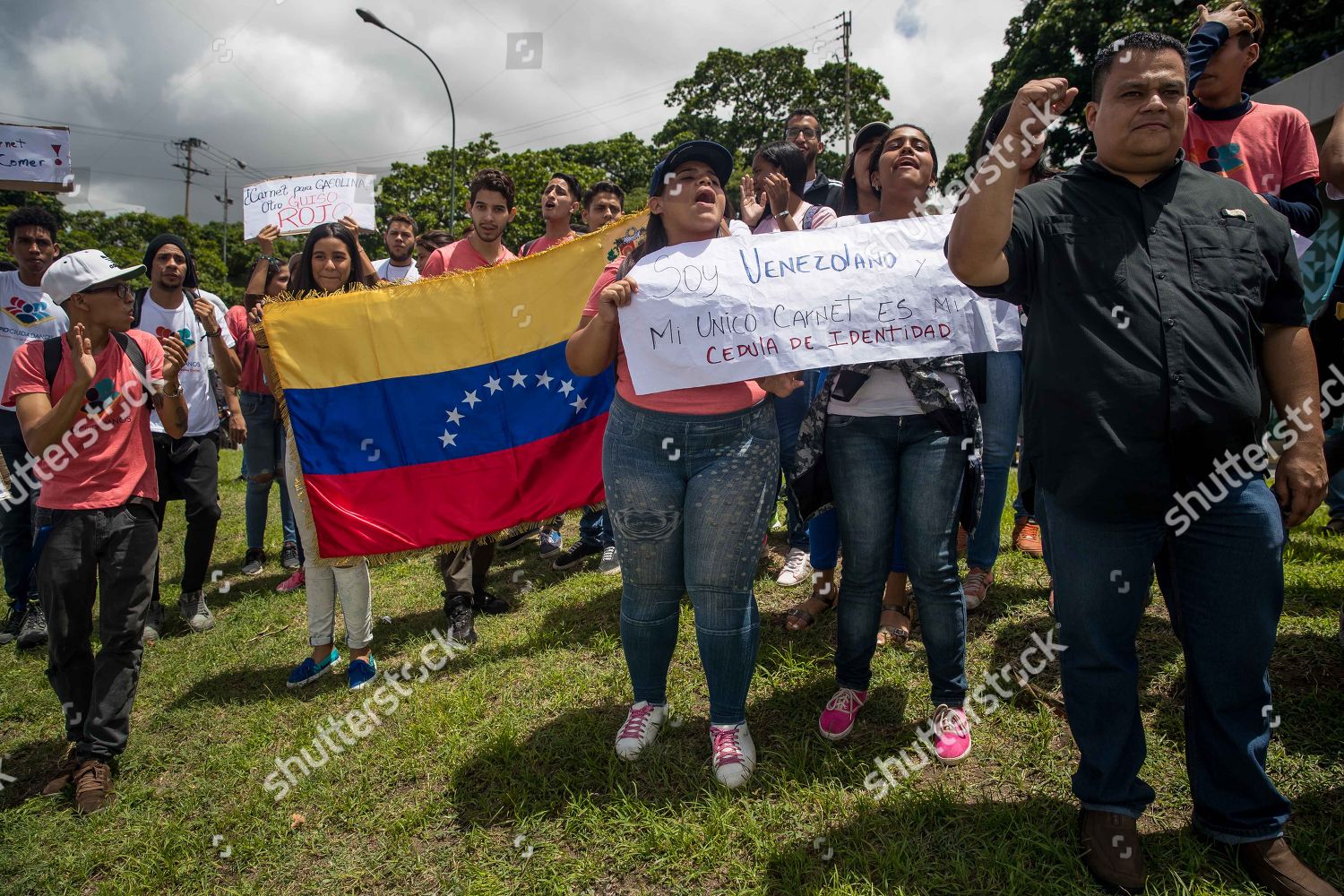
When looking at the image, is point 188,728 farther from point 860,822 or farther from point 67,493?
point 860,822

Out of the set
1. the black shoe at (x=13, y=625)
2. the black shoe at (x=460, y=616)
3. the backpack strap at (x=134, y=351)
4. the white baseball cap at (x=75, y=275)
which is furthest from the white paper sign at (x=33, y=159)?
the black shoe at (x=460, y=616)

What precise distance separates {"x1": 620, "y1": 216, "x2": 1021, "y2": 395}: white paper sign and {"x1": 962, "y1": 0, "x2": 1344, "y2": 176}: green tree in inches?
542

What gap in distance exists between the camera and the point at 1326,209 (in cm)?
301

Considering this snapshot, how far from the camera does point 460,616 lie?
427cm

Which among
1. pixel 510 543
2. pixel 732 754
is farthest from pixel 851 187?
pixel 510 543

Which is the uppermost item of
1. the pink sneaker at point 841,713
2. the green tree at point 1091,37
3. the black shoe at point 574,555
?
the green tree at point 1091,37

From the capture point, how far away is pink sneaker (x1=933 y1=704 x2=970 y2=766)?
2.74m

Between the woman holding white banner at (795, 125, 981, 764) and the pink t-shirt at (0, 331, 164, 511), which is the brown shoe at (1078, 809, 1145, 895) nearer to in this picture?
the woman holding white banner at (795, 125, 981, 764)

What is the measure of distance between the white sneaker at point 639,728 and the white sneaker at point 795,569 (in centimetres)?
155

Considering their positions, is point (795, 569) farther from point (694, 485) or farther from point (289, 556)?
point (289, 556)

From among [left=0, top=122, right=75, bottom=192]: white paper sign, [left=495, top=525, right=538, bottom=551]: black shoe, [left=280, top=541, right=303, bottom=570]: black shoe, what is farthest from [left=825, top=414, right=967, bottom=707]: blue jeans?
[left=0, top=122, right=75, bottom=192]: white paper sign

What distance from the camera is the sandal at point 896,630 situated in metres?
3.58

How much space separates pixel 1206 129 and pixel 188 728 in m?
5.03

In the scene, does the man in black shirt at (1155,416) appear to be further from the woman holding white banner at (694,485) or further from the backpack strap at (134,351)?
the backpack strap at (134,351)
